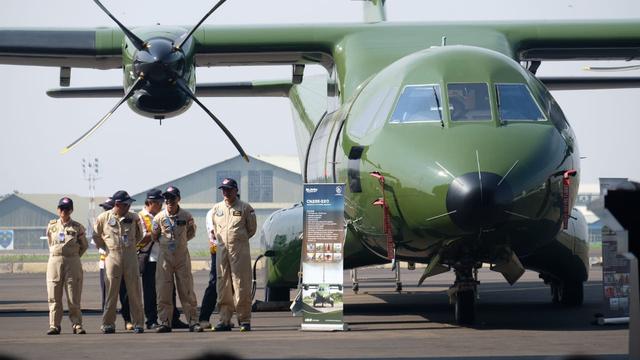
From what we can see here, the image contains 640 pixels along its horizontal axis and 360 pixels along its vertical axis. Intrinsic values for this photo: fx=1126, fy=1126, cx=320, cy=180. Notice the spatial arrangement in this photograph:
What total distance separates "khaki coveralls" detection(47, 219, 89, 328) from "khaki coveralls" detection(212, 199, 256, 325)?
182cm

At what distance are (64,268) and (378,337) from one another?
4.24 metres

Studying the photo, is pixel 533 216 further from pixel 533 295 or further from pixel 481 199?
pixel 533 295

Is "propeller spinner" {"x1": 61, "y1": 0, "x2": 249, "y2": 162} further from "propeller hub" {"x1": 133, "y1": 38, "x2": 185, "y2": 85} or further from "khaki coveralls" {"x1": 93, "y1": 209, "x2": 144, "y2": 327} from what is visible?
"khaki coveralls" {"x1": 93, "y1": 209, "x2": 144, "y2": 327}

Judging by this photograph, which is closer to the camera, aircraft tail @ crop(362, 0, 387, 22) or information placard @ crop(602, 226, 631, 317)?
information placard @ crop(602, 226, 631, 317)

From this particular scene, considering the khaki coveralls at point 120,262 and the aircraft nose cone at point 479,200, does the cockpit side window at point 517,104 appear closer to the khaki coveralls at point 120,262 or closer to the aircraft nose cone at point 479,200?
the aircraft nose cone at point 479,200

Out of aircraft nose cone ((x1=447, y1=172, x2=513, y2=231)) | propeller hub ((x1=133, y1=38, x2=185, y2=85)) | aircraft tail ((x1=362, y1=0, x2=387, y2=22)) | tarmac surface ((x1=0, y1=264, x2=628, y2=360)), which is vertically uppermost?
aircraft tail ((x1=362, y1=0, x2=387, y2=22))

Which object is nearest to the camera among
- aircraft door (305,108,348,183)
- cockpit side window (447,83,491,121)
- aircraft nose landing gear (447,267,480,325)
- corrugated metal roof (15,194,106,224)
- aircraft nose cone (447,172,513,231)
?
aircraft nose cone (447,172,513,231)

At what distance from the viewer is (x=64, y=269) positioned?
14.4 m

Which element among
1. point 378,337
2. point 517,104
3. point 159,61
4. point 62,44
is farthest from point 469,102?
point 62,44

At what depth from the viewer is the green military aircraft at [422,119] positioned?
41.4 ft

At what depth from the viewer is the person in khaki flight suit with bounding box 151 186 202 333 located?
14.4 m

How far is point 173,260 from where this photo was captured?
1448 cm

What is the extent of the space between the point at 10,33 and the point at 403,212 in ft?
29.9

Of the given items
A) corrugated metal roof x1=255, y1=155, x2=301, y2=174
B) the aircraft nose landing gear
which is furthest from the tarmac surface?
corrugated metal roof x1=255, y1=155, x2=301, y2=174
